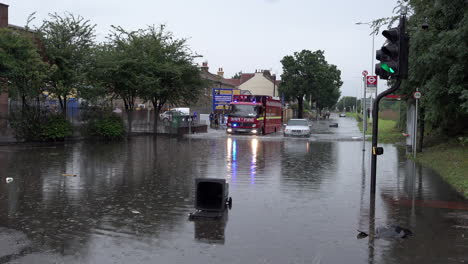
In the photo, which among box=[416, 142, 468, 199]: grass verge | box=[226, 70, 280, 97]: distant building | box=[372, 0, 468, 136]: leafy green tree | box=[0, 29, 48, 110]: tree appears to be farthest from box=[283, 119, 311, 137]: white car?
box=[226, 70, 280, 97]: distant building

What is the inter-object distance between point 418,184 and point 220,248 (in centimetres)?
796

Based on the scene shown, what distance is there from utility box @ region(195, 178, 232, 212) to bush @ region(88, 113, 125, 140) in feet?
71.7

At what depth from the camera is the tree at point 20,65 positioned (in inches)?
843

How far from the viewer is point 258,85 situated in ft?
341

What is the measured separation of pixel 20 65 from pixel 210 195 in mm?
16315

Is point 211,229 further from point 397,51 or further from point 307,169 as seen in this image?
point 307,169

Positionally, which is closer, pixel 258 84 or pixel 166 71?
pixel 166 71

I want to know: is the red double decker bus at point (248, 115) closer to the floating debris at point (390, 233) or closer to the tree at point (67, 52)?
the tree at point (67, 52)

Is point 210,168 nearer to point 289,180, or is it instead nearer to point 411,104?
point 289,180

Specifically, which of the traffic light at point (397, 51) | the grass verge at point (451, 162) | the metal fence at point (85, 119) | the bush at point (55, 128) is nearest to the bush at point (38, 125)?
the bush at point (55, 128)

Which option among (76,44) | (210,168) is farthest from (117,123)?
(210,168)

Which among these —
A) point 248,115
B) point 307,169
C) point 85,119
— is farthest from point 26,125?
point 248,115

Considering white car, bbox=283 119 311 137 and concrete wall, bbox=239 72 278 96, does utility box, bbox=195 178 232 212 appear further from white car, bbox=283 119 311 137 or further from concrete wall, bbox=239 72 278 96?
concrete wall, bbox=239 72 278 96

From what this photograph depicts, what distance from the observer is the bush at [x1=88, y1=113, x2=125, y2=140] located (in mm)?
29484
